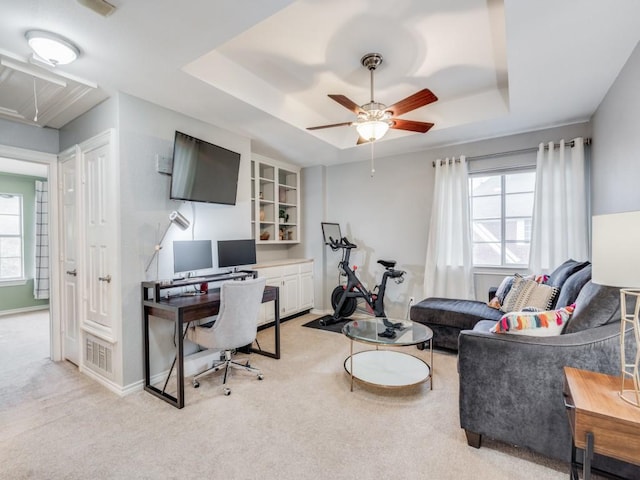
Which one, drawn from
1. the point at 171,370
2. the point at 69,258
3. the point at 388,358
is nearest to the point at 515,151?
the point at 388,358

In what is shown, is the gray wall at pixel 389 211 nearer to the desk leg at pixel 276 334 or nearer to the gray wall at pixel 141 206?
the desk leg at pixel 276 334

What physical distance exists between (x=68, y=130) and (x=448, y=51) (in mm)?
3678

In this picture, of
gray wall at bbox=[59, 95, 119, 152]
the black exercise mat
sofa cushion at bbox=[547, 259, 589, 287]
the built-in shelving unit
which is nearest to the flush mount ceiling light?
gray wall at bbox=[59, 95, 119, 152]

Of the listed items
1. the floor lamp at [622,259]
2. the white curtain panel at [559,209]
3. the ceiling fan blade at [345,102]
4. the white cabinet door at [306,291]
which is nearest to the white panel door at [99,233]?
the ceiling fan blade at [345,102]

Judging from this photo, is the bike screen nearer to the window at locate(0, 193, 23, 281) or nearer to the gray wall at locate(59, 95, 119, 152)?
the gray wall at locate(59, 95, 119, 152)

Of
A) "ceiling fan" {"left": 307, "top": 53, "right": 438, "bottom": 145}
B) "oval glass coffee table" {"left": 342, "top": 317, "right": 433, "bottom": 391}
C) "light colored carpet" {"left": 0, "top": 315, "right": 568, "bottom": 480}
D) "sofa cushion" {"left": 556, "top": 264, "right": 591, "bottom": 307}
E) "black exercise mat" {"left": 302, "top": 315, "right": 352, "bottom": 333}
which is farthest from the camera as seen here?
"black exercise mat" {"left": 302, "top": 315, "right": 352, "bottom": 333}

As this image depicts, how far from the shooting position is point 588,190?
10.8 ft

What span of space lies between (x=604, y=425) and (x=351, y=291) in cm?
340

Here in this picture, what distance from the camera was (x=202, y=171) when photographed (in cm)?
300

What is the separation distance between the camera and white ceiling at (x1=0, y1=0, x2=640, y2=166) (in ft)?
5.73

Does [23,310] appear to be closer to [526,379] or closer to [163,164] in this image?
[163,164]

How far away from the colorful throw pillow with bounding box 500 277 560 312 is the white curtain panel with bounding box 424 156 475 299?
2.71 feet

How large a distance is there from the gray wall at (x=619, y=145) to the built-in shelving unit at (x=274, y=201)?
3779 mm

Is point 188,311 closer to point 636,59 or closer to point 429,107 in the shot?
point 429,107
